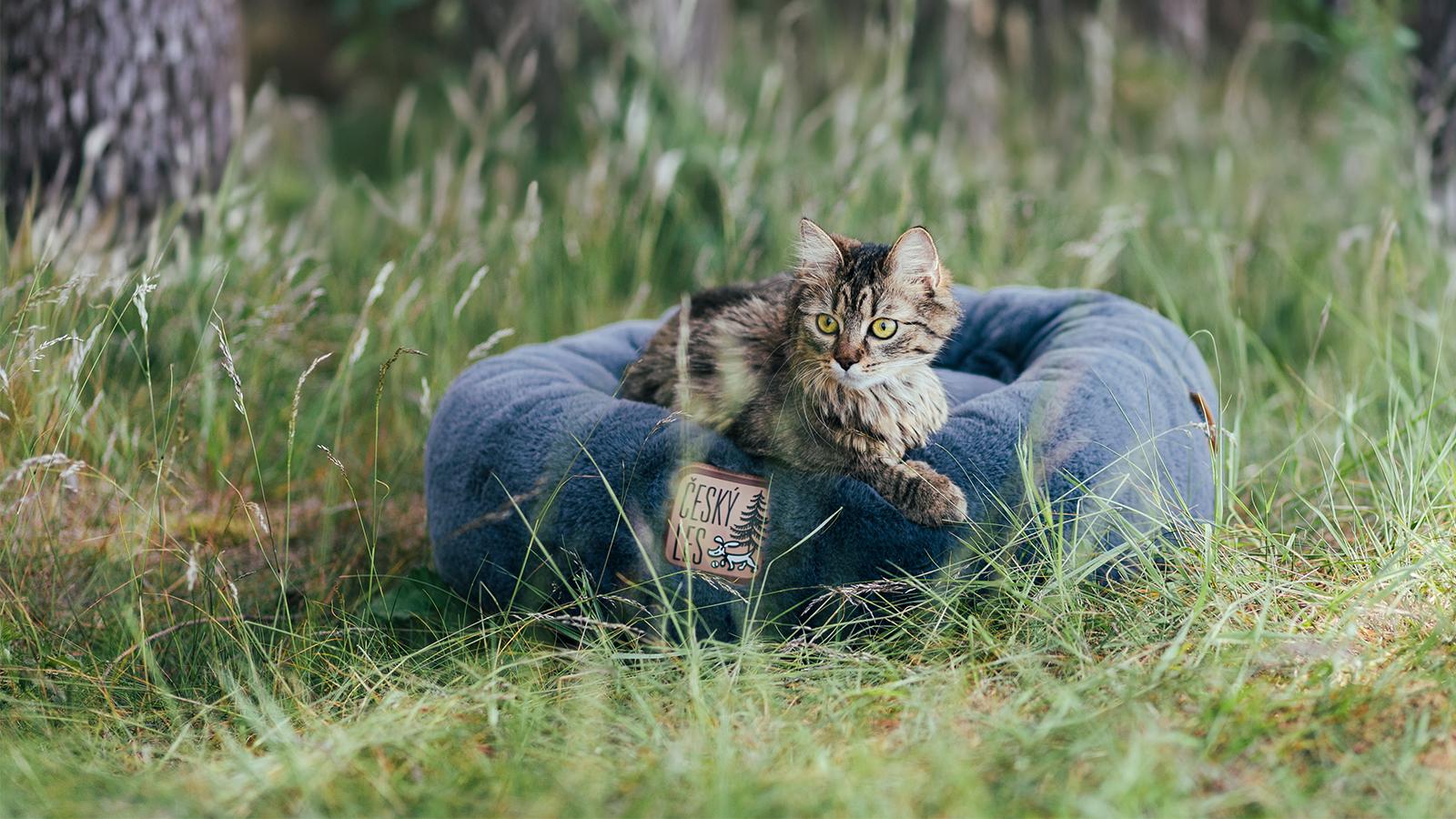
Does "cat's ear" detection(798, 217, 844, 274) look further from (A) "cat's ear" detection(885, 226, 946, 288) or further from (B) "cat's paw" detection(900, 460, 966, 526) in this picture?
(B) "cat's paw" detection(900, 460, 966, 526)

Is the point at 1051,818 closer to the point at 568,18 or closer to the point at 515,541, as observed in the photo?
the point at 515,541

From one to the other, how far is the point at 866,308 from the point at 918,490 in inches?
13.9

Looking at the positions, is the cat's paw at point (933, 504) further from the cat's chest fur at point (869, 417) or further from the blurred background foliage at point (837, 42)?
the blurred background foliage at point (837, 42)

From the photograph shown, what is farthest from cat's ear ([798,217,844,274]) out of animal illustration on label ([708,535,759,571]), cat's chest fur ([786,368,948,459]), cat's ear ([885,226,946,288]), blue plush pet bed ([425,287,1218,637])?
animal illustration on label ([708,535,759,571])

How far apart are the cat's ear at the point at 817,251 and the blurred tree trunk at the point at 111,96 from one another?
2.10m

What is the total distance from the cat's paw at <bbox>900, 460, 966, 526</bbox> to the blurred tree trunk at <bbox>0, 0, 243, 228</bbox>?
8.20 ft

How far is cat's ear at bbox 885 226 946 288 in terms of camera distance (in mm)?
2184

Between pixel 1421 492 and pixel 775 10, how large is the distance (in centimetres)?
817

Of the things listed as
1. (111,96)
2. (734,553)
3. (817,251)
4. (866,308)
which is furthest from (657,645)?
(111,96)

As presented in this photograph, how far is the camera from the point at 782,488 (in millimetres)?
2213

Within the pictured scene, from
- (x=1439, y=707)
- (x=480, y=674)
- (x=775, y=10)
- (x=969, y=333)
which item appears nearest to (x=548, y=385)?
(x=480, y=674)

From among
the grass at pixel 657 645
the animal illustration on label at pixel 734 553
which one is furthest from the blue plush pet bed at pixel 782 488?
the grass at pixel 657 645

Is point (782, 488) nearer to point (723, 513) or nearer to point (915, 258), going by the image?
point (723, 513)

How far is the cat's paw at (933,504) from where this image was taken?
2.13 metres
